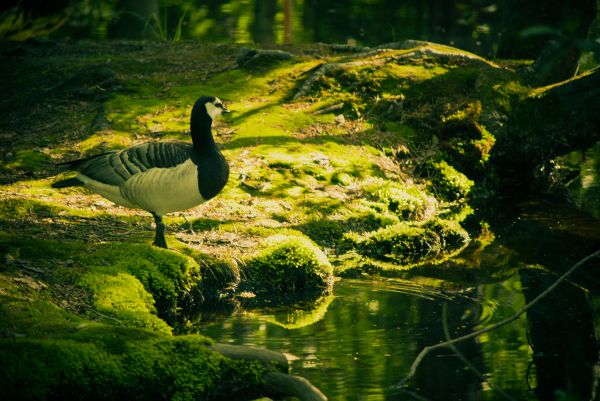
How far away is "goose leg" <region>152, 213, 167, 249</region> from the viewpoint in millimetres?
8914

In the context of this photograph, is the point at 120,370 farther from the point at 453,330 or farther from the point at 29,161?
the point at 29,161

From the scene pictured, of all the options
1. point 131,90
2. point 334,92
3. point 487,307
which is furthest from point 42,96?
point 487,307

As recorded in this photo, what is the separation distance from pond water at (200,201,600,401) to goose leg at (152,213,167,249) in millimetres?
1105

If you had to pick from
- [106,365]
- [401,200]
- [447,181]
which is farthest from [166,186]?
[447,181]

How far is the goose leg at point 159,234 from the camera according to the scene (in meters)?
8.91

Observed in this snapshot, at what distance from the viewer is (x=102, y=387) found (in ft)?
18.8

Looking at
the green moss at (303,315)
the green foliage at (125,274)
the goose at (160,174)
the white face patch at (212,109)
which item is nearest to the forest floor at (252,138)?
the green foliage at (125,274)

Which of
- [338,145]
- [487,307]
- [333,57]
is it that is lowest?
[487,307]

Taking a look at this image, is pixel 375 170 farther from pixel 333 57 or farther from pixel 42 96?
pixel 42 96

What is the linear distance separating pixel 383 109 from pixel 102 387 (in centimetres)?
1002

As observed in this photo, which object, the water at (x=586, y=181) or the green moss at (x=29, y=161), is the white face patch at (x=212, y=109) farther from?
the water at (x=586, y=181)

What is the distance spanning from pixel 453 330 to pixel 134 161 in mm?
3821

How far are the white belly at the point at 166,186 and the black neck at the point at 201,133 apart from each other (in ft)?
0.94

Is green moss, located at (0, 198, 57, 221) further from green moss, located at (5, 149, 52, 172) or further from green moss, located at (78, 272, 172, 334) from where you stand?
green moss, located at (78, 272, 172, 334)
